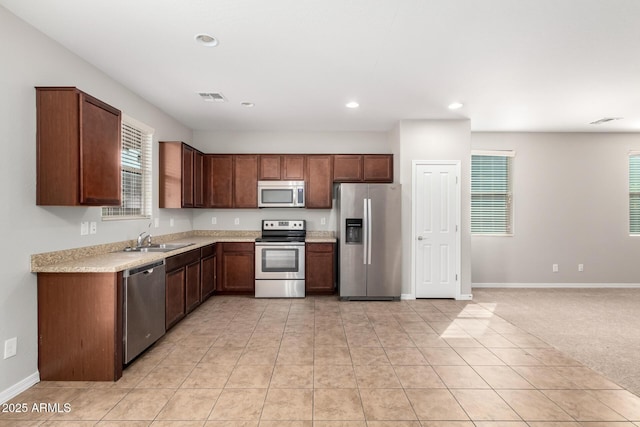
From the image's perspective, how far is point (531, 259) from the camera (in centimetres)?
596

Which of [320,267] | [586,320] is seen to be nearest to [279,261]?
[320,267]

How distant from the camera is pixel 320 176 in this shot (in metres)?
5.59

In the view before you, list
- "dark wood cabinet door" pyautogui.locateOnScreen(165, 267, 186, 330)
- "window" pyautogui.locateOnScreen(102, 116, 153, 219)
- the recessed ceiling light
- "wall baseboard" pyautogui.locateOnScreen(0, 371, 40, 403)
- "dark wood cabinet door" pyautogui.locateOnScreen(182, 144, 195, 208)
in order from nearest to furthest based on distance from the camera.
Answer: "wall baseboard" pyautogui.locateOnScreen(0, 371, 40, 403)
the recessed ceiling light
"dark wood cabinet door" pyautogui.locateOnScreen(165, 267, 186, 330)
"window" pyautogui.locateOnScreen(102, 116, 153, 219)
"dark wood cabinet door" pyautogui.locateOnScreen(182, 144, 195, 208)

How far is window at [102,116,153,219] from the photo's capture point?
12.8 feet

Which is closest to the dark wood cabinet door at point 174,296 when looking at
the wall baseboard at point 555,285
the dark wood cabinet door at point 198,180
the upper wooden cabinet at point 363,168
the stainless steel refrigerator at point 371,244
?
the dark wood cabinet door at point 198,180

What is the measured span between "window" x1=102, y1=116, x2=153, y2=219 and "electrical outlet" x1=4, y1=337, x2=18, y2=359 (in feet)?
4.82

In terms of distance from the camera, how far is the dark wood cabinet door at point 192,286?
4.14 m

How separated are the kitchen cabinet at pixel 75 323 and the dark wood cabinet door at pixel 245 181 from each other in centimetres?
310

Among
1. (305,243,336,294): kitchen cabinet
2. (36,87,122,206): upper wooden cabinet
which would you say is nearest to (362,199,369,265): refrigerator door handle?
(305,243,336,294): kitchen cabinet

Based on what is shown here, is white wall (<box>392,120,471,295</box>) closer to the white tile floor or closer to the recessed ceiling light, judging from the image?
the white tile floor

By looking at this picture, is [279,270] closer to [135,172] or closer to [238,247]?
[238,247]

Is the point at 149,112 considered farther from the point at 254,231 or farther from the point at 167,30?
the point at 254,231

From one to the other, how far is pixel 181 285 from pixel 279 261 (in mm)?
1613

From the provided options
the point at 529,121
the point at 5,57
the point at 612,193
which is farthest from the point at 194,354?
the point at 612,193
